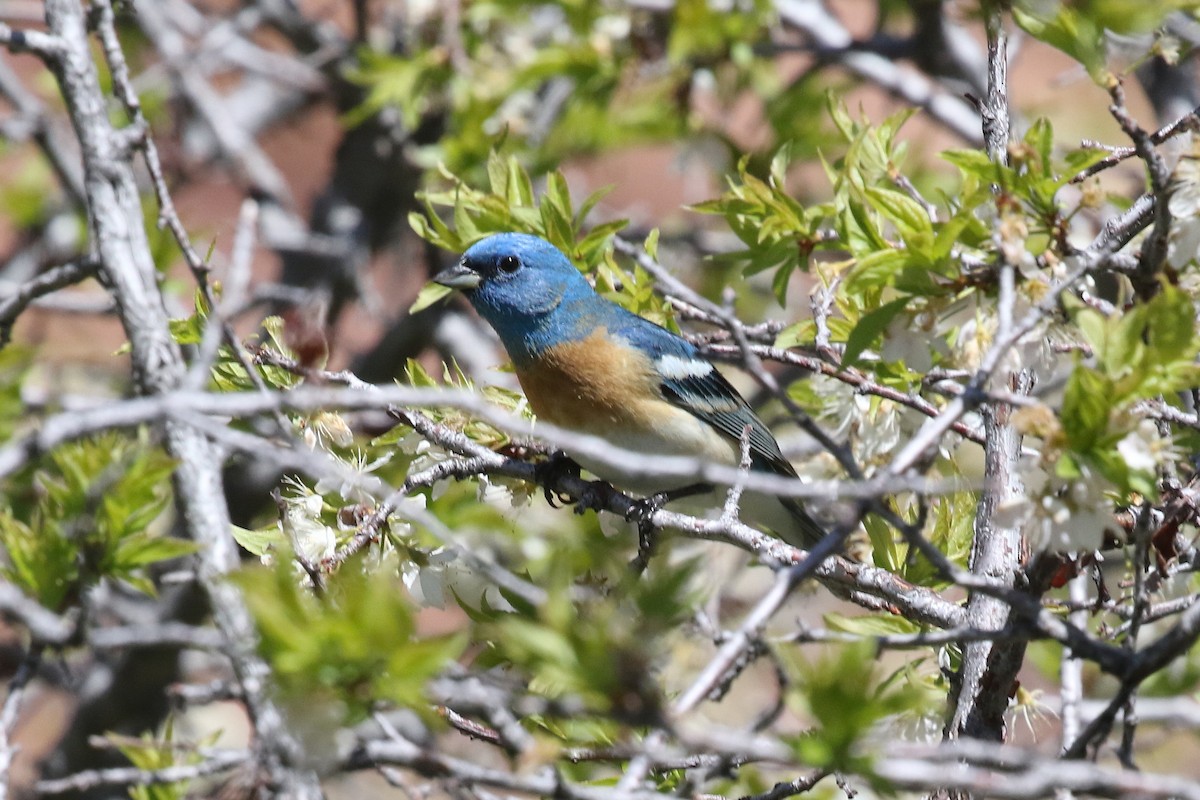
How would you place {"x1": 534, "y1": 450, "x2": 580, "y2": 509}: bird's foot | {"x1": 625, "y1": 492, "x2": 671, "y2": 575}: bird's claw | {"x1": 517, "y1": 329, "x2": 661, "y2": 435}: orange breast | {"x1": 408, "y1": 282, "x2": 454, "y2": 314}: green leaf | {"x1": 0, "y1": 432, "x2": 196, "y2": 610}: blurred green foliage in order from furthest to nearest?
{"x1": 517, "y1": 329, "x2": 661, "y2": 435}: orange breast, {"x1": 408, "y1": 282, "x2": 454, "y2": 314}: green leaf, {"x1": 534, "y1": 450, "x2": 580, "y2": 509}: bird's foot, {"x1": 625, "y1": 492, "x2": 671, "y2": 575}: bird's claw, {"x1": 0, "y1": 432, "x2": 196, "y2": 610}: blurred green foliage

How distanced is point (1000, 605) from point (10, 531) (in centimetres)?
214

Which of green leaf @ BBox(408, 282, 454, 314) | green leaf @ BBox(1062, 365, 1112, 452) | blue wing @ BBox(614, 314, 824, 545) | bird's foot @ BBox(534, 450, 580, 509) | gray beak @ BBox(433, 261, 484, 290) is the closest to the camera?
green leaf @ BBox(1062, 365, 1112, 452)

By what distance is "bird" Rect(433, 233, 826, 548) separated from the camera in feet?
13.1

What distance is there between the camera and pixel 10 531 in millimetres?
2479

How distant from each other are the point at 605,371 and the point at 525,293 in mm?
383

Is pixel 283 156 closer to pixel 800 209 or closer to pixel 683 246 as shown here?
pixel 683 246

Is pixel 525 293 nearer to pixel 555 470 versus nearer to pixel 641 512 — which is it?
pixel 555 470

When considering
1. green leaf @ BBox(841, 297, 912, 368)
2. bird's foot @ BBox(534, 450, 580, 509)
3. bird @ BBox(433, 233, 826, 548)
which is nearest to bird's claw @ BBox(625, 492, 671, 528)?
bird's foot @ BBox(534, 450, 580, 509)

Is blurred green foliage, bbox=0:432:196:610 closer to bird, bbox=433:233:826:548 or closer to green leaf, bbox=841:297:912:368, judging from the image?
green leaf, bbox=841:297:912:368

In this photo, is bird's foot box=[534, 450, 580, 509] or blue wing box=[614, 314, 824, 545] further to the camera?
blue wing box=[614, 314, 824, 545]

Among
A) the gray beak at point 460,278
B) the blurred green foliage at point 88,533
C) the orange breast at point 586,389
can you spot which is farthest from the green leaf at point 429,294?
the blurred green foliage at point 88,533

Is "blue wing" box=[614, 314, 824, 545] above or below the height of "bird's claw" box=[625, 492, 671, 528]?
above

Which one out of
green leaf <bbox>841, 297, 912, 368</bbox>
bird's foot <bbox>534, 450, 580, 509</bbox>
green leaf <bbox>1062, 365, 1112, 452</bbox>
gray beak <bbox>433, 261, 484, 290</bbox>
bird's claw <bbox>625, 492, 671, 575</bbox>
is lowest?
bird's claw <bbox>625, 492, 671, 575</bbox>

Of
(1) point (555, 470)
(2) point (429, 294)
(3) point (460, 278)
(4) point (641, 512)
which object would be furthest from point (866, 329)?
(3) point (460, 278)
